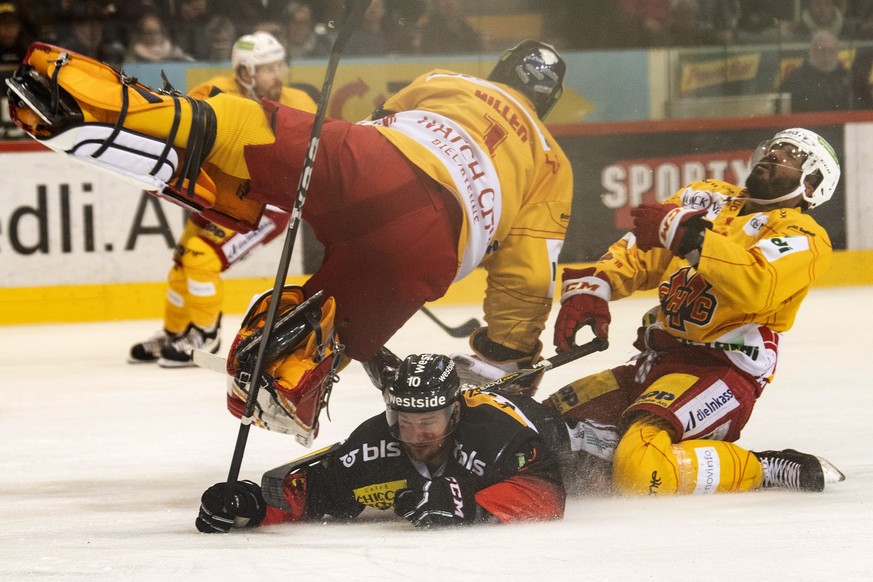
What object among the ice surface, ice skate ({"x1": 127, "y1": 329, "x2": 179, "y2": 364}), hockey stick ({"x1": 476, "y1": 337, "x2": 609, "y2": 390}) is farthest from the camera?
ice skate ({"x1": 127, "y1": 329, "x2": 179, "y2": 364})

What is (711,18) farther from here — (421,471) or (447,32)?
(421,471)

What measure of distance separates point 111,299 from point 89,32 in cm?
171

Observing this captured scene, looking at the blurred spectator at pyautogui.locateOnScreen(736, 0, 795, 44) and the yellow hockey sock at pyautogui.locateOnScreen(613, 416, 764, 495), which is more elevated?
the blurred spectator at pyautogui.locateOnScreen(736, 0, 795, 44)

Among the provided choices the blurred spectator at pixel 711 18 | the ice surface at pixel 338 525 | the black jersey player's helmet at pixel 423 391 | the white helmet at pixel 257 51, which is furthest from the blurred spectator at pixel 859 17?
the black jersey player's helmet at pixel 423 391

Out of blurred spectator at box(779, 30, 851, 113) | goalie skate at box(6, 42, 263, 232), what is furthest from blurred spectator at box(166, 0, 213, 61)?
goalie skate at box(6, 42, 263, 232)

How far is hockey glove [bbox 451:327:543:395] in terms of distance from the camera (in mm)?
3793

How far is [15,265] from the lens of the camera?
7180 millimetres

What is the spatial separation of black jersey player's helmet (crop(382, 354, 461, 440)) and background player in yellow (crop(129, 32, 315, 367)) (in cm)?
297

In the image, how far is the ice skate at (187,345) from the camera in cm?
611

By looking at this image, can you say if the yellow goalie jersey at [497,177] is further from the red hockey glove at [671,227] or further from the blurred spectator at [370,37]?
the blurred spectator at [370,37]

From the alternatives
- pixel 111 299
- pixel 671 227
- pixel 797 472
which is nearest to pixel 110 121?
pixel 671 227

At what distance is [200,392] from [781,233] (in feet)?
9.04

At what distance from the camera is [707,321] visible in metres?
3.52

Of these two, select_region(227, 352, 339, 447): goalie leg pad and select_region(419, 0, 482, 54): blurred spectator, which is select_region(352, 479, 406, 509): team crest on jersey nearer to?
A: select_region(227, 352, 339, 447): goalie leg pad
